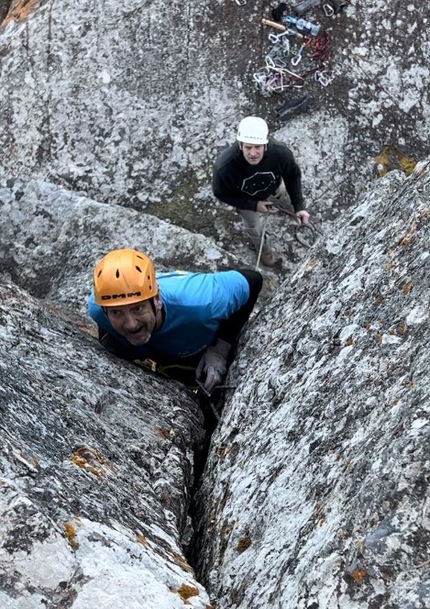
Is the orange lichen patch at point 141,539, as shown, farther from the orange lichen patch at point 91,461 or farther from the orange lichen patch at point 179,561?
the orange lichen patch at point 91,461

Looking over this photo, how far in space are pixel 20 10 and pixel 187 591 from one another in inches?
469

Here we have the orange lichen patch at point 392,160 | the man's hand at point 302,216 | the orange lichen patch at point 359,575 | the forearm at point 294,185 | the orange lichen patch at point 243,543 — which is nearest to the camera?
the orange lichen patch at point 359,575

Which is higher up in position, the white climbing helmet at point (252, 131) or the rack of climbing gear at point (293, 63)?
the white climbing helmet at point (252, 131)

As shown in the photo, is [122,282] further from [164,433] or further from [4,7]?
[4,7]

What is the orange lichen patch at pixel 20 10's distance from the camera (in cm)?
1349

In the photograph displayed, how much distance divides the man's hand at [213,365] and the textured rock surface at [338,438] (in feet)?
Answer: 0.59

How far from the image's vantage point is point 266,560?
434cm

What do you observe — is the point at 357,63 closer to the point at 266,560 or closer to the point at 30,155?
the point at 30,155

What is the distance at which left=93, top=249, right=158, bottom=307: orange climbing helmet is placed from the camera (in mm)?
6359

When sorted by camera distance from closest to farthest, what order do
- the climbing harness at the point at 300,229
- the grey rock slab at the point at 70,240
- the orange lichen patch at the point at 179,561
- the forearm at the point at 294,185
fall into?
the orange lichen patch at the point at 179,561, the grey rock slab at the point at 70,240, the forearm at the point at 294,185, the climbing harness at the point at 300,229

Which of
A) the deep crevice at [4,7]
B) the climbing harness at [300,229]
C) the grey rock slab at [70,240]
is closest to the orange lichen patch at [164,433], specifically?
the grey rock slab at [70,240]

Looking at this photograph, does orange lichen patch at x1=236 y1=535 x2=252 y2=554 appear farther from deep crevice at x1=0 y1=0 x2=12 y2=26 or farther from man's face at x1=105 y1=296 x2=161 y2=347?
deep crevice at x1=0 y1=0 x2=12 y2=26

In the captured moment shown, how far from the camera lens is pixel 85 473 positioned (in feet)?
15.1

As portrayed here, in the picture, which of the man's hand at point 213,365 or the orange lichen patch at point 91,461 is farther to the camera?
the man's hand at point 213,365
